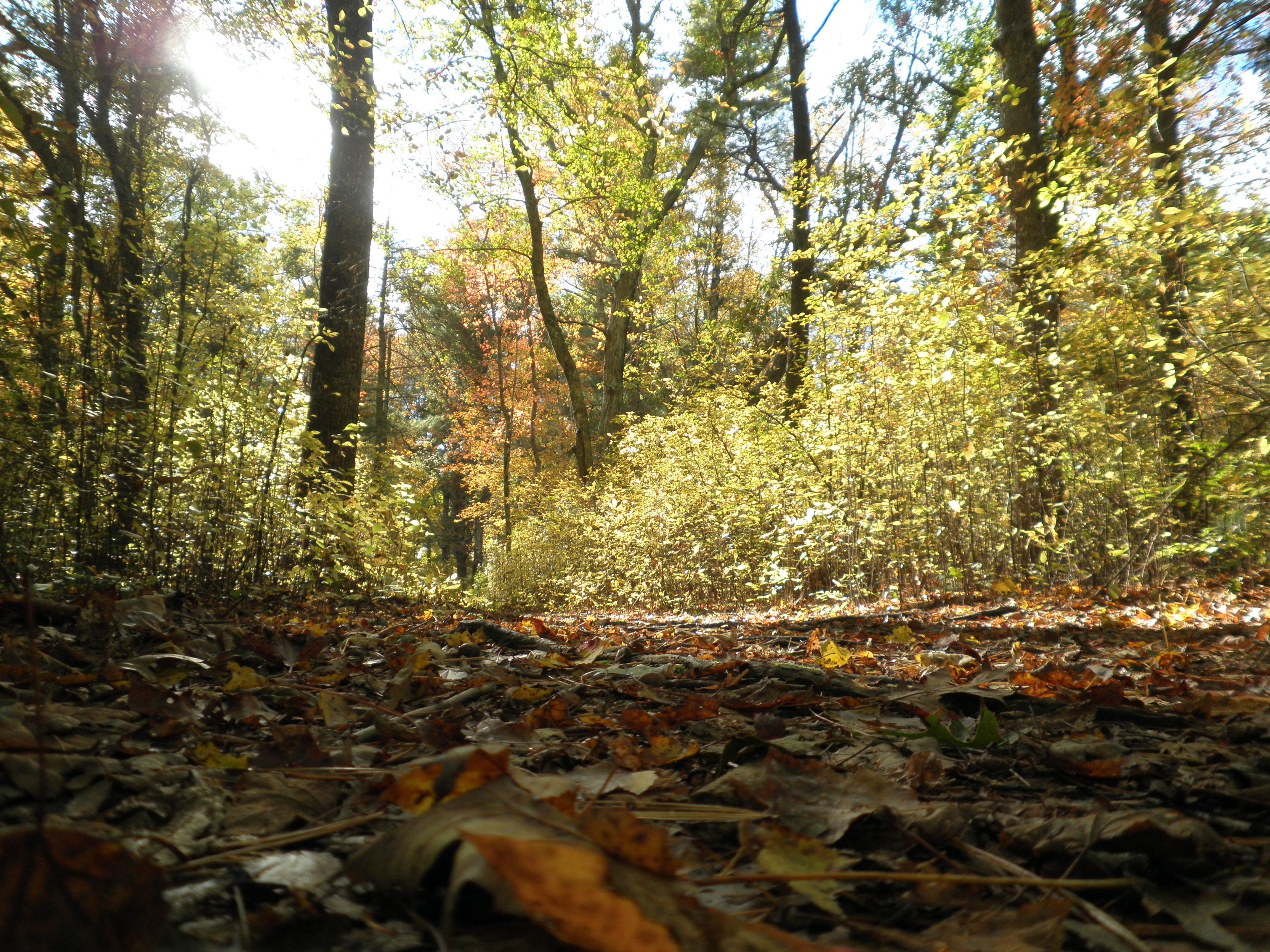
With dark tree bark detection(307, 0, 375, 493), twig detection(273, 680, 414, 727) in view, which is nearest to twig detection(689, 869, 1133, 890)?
twig detection(273, 680, 414, 727)

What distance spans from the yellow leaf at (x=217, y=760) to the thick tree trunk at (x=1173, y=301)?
4467 millimetres

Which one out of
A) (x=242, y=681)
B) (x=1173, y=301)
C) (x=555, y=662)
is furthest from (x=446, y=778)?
(x=1173, y=301)

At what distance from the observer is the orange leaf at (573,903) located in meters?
0.52

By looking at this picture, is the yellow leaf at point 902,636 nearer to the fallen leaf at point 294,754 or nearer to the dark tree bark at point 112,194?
the fallen leaf at point 294,754

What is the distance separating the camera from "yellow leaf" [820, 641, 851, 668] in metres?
2.64

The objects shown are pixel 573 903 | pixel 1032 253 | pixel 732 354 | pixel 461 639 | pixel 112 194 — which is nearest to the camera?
pixel 573 903

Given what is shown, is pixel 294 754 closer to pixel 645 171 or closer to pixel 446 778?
pixel 446 778

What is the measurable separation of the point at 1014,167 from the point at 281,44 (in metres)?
7.43

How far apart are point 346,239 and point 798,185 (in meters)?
6.51

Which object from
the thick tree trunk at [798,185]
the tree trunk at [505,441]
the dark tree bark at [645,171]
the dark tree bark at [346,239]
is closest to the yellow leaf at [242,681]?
the dark tree bark at [346,239]

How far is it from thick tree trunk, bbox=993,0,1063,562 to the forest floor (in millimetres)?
2887

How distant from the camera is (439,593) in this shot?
6953mm

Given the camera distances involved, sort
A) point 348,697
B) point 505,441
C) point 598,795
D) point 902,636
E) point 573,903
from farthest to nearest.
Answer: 1. point 505,441
2. point 902,636
3. point 348,697
4. point 598,795
5. point 573,903

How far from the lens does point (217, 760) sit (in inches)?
46.4
